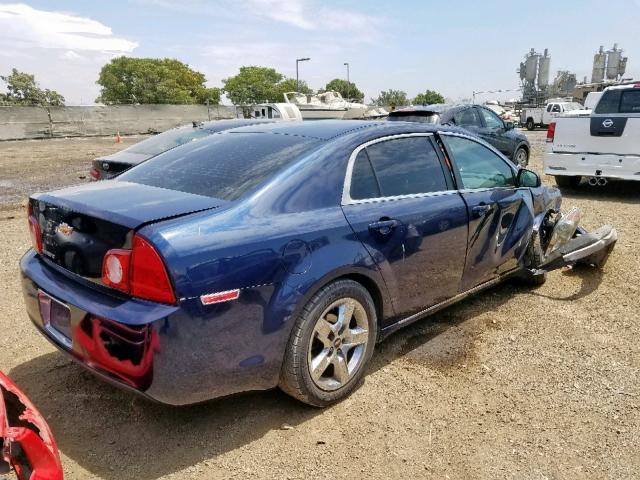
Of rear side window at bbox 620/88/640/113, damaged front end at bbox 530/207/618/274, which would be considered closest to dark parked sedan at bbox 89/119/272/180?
damaged front end at bbox 530/207/618/274

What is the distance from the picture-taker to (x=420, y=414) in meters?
2.86

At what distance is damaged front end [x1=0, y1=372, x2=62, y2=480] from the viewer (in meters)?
1.69

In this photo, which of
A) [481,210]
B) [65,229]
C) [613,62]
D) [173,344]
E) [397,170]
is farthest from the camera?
[613,62]

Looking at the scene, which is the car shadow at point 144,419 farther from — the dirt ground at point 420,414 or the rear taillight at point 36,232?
the rear taillight at point 36,232

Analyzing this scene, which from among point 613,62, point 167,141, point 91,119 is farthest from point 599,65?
point 167,141

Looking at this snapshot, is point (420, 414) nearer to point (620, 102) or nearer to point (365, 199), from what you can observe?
point (365, 199)

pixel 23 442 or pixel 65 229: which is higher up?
pixel 65 229

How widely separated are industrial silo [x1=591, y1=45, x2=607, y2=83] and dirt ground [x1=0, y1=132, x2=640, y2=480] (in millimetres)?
59656

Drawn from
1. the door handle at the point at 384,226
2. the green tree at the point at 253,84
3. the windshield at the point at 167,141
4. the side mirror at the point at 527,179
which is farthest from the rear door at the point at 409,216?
the green tree at the point at 253,84

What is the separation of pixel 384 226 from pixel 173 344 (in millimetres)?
1376

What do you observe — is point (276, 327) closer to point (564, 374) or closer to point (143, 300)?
point (143, 300)

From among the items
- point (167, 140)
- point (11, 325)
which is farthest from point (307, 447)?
point (167, 140)

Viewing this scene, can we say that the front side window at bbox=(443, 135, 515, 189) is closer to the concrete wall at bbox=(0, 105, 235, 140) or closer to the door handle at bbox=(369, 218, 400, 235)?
the door handle at bbox=(369, 218, 400, 235)

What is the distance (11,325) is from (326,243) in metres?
2.79
